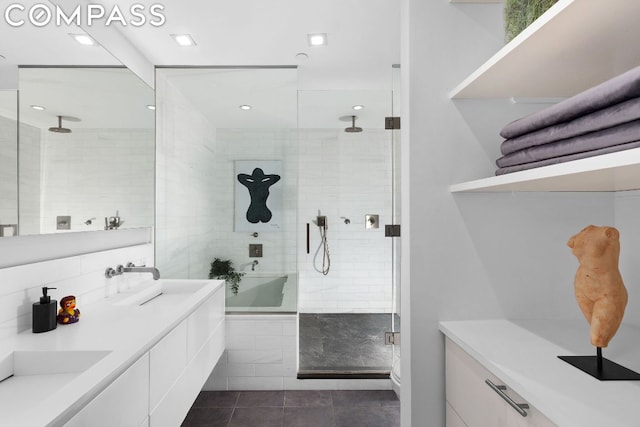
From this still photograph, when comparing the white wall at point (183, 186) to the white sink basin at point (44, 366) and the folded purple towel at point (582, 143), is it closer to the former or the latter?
the white sink basin at point (44, 366)

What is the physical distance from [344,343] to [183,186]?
6.35 ft

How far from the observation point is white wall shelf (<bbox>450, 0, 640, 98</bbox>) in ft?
2.39

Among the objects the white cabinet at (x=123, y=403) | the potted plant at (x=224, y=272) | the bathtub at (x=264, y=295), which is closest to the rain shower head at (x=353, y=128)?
the bathtub at (x=264, y=295)

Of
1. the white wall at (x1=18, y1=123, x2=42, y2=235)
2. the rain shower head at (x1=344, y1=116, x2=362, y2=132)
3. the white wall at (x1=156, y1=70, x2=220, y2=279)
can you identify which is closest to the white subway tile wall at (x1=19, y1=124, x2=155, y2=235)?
the white wall at (x1=18, y1=123, x2=42, y2=235)

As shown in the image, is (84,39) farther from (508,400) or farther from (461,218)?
(508,400)

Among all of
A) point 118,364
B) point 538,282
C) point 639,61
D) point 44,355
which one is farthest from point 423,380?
point 44,355

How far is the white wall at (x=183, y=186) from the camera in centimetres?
284

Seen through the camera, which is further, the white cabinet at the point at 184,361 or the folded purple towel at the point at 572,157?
the white cabinet at the point at 184,361

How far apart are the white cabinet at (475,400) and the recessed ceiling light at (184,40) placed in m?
2.27

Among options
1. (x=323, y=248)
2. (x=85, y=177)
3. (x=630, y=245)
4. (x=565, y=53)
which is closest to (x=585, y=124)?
(x=565, y=53)

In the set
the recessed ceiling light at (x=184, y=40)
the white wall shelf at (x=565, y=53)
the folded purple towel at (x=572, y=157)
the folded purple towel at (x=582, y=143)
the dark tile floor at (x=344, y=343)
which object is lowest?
the dark tile floor at (x=344, y=343)

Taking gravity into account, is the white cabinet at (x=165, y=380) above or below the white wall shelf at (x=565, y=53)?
below

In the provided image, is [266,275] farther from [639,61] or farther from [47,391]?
[639,61]

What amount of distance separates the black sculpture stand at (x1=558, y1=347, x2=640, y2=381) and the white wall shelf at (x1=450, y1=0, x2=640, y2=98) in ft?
2.30
